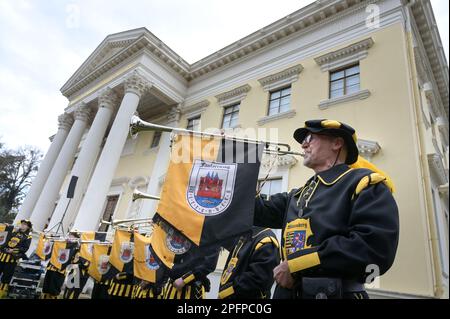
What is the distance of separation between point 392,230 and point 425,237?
5979 mm

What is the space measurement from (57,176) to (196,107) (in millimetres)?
8754

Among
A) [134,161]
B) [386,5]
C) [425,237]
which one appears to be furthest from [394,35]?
[134,161]

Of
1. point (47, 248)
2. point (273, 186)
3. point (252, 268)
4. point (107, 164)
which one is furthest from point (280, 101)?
point (47, 248)

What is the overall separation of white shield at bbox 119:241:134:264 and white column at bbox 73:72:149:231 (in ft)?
17.7

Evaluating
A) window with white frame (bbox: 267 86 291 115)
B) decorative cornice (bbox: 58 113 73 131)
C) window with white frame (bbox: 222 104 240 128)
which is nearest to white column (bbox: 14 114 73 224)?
decorative cornice (bbox: 58 113 73 131)

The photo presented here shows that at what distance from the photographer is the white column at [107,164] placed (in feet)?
36.6

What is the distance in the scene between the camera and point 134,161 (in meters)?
15.7

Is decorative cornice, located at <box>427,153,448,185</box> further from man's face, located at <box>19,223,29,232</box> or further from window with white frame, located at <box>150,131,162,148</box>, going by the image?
window with white frame, located at <box>150,131,162,148</box>

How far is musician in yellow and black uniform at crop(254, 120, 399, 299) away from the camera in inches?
52.5

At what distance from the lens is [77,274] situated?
7.55m

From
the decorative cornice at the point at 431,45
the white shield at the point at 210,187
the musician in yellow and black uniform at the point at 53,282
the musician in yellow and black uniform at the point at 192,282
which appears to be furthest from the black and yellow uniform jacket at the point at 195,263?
the decorative cornice at the point at 431,45

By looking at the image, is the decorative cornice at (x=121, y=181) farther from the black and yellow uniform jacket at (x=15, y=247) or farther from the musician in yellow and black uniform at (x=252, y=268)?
the musician in yellow and black uniform at (x=252, y=268)
